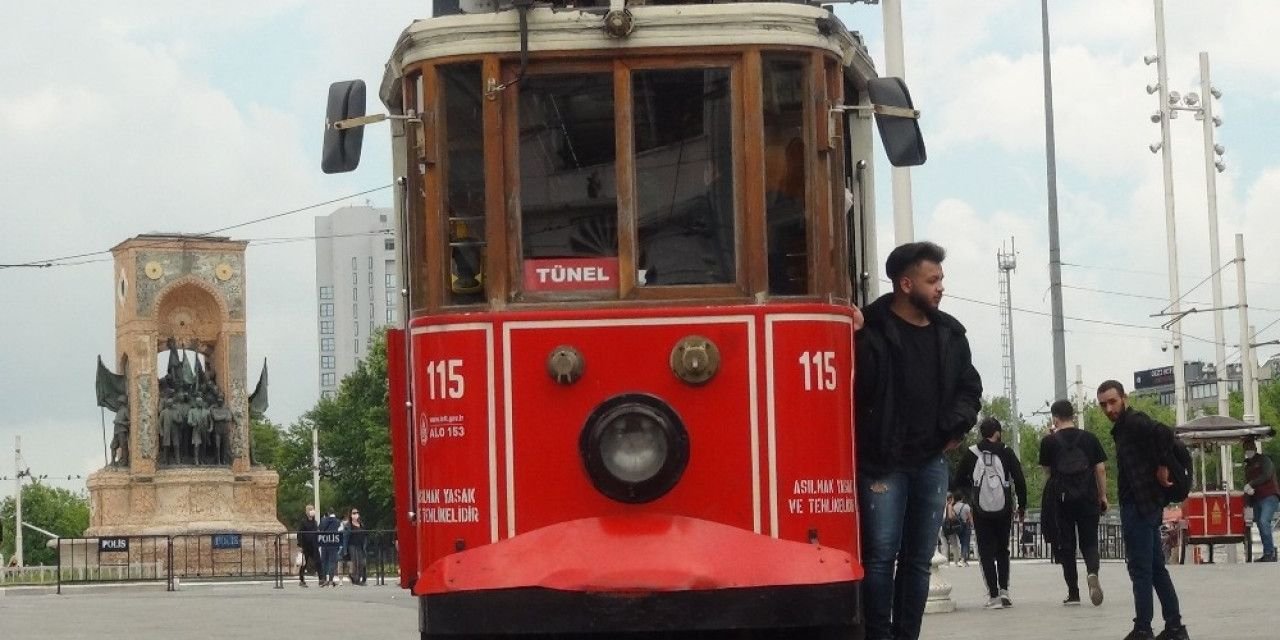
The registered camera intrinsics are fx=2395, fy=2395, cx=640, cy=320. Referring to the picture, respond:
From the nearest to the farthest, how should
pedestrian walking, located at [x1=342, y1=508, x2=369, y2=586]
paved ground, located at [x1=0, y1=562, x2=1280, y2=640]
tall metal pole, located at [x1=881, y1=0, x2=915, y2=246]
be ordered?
paved ground, located at [x1=0, y1=562, x2=1280, y2=640], tall metal pole, located at [x1=881, y1=0, x2=915, y2=246], pedestrian walking, located at [x1=342, y1=508, x2=369, y2=586]

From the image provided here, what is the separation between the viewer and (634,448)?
982 cm

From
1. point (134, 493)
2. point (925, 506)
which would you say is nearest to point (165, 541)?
point (134, 493)

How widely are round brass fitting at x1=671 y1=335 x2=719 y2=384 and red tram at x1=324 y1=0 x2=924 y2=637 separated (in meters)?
0.01

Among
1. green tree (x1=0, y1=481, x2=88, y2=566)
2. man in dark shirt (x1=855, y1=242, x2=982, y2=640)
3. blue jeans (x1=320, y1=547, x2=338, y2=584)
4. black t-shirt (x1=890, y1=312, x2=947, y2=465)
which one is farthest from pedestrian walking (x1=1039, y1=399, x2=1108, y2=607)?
green tree (x1=0, y1=481, x2=88, y2=566)

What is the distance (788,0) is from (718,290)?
1407mm

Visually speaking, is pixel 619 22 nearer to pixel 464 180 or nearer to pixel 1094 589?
pixel 464 180

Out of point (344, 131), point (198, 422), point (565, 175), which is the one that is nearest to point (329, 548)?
point (198, 422)

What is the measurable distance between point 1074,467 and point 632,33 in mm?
9689

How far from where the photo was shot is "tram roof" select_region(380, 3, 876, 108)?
10.0 m

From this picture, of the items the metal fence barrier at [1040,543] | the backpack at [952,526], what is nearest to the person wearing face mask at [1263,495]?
the metal fence barrier at [1040,543]

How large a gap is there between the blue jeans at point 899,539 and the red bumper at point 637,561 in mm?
609

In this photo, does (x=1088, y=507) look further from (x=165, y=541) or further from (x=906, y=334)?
(x=165, y=541)

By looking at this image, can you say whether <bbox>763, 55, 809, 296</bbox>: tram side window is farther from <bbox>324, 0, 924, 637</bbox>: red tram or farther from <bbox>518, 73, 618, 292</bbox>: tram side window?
<bbox>518, 73, 618, 292</bbox>: tram side window

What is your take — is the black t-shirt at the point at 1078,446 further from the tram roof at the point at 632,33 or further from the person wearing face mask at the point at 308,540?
the person wearing face mask at the point at 308,540
